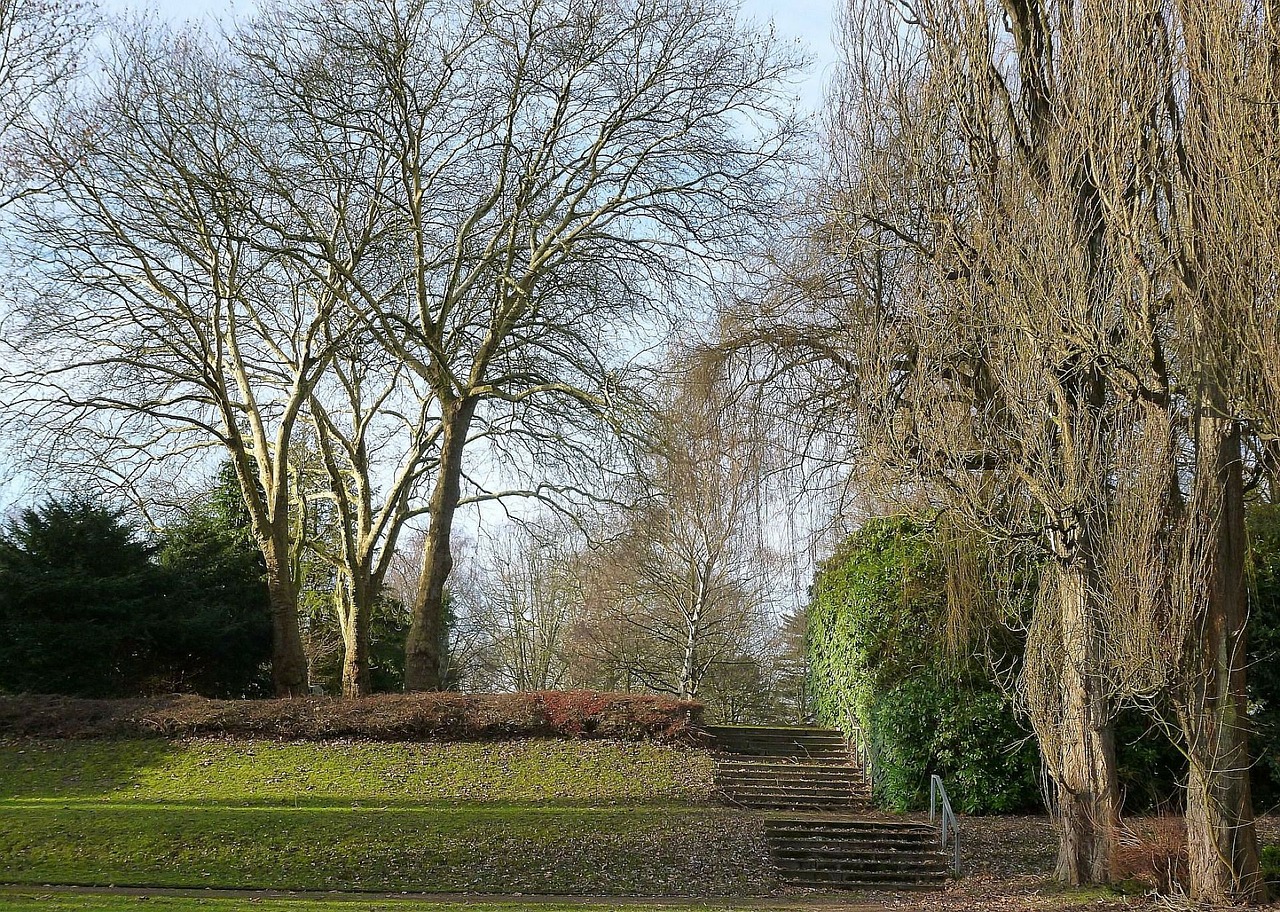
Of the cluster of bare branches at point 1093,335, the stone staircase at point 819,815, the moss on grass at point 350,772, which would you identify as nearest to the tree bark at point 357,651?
the moss on grass at point 350,772

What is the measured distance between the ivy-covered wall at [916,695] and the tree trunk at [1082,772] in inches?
188

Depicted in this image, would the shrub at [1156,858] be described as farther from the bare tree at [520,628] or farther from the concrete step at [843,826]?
the bare tree at [520,628]

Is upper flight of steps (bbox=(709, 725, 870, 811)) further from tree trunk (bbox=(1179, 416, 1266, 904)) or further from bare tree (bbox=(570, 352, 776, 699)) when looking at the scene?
tree trunk (bbox=(1179, 416, 1266, 904))

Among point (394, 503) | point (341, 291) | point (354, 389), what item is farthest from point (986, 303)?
point (354, 389)

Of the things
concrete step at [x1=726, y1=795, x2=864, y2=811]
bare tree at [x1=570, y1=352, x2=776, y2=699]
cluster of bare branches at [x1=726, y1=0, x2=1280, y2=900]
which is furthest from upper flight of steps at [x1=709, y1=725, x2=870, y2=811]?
cluster of bare branches at [x1=726, y1=0, x2=1280, y2=900]

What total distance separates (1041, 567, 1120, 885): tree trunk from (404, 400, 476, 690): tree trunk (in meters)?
12.0

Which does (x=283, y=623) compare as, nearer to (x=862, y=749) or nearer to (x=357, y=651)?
(x=357, y=651)

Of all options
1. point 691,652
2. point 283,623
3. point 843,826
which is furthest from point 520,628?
point 843,826

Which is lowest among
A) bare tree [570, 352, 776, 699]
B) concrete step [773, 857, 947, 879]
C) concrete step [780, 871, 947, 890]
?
concrete step [780, 871, 947, 890]

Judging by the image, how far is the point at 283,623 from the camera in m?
19.9

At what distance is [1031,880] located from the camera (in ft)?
37.0

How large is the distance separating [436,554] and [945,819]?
394 inches

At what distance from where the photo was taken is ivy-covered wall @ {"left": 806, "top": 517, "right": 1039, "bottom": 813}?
15516 mm

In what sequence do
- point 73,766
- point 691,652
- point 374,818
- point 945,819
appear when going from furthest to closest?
point 691,652, point 73,766, point 945,819, point 374,818
